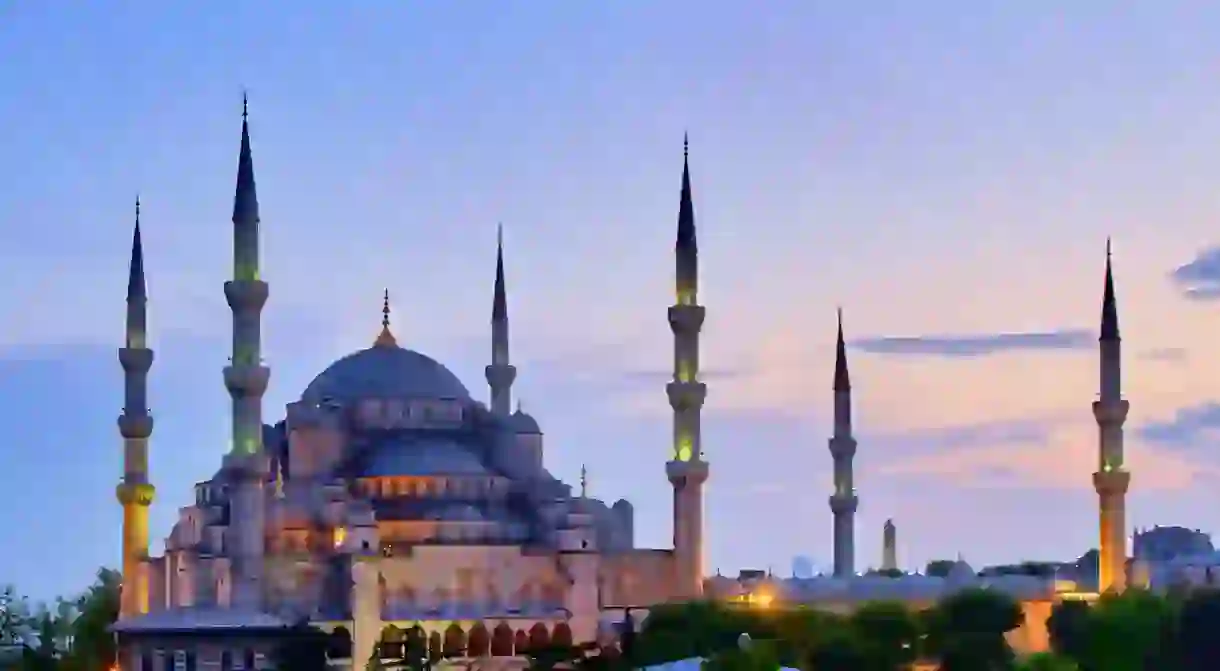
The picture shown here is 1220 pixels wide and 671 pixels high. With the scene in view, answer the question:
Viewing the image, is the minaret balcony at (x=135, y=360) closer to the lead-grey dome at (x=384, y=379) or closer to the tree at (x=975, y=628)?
the lead-grey dome at (x=384, y=379)

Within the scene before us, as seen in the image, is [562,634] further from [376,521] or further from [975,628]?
[975,628]

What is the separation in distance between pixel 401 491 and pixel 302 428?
247cm

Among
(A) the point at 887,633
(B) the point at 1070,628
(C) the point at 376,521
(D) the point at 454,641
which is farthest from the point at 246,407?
(B) the point at 1070,628

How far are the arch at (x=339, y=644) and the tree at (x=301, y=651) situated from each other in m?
0.14

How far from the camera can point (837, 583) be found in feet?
170

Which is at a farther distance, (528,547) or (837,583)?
(837,583)

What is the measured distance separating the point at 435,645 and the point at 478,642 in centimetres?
89

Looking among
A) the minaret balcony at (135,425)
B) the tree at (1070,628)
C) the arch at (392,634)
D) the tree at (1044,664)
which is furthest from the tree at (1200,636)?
the minaret balcony at (135,425)

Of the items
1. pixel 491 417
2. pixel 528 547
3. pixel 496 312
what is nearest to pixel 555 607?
pixel 528 547

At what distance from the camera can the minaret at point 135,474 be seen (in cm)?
4784

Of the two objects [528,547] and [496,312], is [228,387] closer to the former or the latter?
[528,547]

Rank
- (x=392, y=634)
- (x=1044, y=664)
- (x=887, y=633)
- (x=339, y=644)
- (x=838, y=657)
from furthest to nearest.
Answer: (x=392, y=634) → (x=339, y=644) → (x=887, y=633) → (x=838, y=657) → (x=1044, y=664)

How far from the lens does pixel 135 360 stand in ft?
161

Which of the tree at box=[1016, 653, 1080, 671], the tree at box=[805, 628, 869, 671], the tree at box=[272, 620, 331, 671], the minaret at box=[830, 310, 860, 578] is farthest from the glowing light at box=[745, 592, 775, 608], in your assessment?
the tree at box=[1016, 653, 1080, 671]
